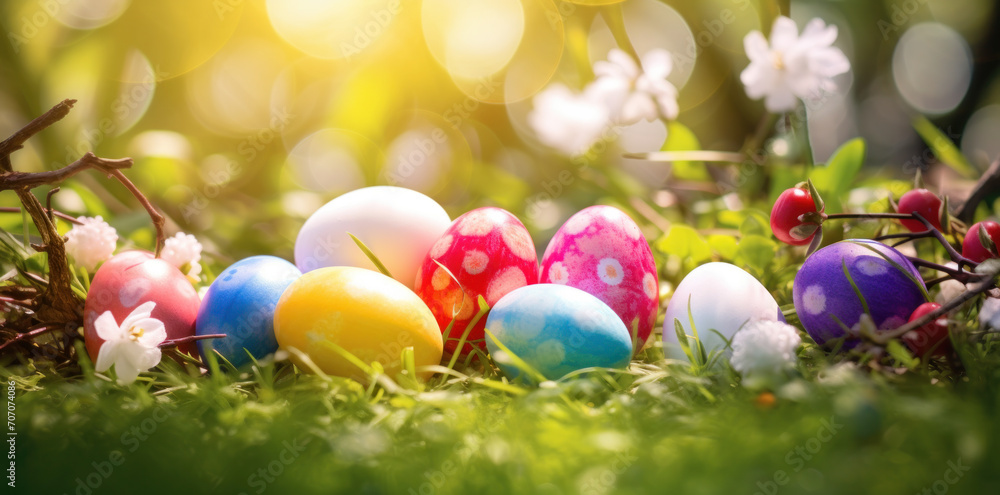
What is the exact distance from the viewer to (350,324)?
0.61 meters

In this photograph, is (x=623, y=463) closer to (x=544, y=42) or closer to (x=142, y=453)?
(x=142, y=453)

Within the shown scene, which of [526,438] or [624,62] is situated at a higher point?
[624,62]

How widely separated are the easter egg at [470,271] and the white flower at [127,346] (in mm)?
289

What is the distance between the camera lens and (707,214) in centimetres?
114

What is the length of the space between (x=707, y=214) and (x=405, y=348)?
0.73 meters

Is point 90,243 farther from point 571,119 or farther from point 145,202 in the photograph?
point 571,119

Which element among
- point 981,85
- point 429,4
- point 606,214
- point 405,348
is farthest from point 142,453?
point 981,85

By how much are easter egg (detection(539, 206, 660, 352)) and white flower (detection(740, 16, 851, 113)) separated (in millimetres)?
316

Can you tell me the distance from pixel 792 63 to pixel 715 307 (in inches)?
15.7

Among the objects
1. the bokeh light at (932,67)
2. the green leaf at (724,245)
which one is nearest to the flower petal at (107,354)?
the green leaf at (724,245)

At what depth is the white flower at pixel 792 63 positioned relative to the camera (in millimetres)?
827

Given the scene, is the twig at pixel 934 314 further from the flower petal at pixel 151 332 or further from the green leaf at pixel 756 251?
the flower petal at pixel 151 332

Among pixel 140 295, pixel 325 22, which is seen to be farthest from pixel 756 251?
pixel 325 22

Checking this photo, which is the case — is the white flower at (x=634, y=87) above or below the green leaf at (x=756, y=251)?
above
